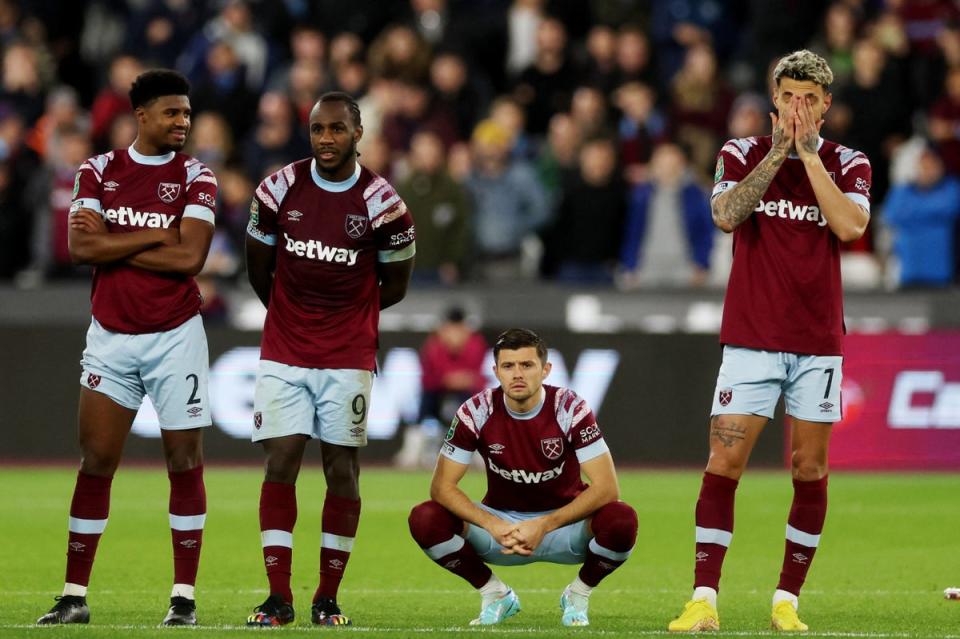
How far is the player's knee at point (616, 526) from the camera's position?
823 cm

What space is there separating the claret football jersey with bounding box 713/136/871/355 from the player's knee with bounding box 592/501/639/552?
97 cm

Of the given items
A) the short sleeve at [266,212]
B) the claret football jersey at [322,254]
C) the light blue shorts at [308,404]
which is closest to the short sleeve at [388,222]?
the claret football jersey at [322,254]

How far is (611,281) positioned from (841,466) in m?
3.03

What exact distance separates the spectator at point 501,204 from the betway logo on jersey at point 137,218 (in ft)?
32.5

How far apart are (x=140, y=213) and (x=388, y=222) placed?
1166 millimetres

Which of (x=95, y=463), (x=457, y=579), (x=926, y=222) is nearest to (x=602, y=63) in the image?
(x=926, y=222)

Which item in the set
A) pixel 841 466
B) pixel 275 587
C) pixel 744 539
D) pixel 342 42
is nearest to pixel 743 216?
pixel 275 587

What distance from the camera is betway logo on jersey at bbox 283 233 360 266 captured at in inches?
325

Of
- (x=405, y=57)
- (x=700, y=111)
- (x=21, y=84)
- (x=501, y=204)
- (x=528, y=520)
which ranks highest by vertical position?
(x=405, y=57)

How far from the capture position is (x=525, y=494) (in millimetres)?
8578

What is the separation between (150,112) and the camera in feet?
26.6

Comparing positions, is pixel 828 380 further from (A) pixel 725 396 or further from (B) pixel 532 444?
(B) pixel 532 444

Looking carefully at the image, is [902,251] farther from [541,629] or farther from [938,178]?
[541,629]

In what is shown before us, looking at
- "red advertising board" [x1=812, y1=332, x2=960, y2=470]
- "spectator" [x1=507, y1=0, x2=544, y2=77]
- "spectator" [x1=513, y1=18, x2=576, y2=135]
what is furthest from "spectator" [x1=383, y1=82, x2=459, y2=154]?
"red advertising board" [x1=812, y1=332, x2=960, y2=470]
